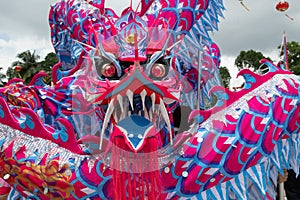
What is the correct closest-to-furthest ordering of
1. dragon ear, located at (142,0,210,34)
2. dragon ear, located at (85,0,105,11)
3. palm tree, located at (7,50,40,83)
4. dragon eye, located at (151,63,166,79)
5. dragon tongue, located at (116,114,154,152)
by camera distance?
dragon tongue, located at (116,114,154,152) < dragon eye, located at (151,63,166,79) < dragon ear, located at (142,0,210,34) < dragon ear, located at (85,0,105,11) < palm tree, located at (7,50,40,83)

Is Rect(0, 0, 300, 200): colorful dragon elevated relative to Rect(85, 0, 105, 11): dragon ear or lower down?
lower down

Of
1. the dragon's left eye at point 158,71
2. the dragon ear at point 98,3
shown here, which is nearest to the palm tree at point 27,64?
the dragon ear at point 98,3

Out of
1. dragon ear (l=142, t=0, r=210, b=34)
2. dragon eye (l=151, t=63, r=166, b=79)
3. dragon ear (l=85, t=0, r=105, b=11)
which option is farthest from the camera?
dragon ear (l=85, t=0, r=105, b=11)

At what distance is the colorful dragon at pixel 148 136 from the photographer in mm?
1412

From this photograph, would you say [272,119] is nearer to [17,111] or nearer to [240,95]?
[240,95]

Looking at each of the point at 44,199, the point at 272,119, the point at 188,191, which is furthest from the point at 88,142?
the point at 272,119

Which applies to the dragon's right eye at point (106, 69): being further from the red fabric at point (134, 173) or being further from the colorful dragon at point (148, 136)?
the red fabric at point (134, 173)

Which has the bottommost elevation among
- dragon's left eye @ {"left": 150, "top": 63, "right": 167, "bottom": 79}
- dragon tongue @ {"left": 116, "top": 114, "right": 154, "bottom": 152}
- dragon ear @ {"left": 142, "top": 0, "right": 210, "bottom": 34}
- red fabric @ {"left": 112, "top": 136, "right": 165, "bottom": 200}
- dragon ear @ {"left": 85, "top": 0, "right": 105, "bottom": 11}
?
red fabric @ {"left": 112, "top": 136, "right": 165, "bottom": 200}

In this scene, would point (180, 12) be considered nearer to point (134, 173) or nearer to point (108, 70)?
point (108, 70)

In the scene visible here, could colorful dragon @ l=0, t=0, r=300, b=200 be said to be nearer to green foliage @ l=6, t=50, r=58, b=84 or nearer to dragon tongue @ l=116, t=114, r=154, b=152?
dragon tongue @ l=116, t=114, r=154, b=152

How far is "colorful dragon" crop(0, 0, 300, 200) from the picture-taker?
1.41 meters

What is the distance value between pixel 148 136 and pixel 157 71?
0.86 feet

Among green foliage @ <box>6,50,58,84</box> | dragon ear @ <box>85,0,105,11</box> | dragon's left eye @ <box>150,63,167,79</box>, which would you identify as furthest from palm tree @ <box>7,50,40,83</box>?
dragon's left eye @ <box>150,63,167,79</box>

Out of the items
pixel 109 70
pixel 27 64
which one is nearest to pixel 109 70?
pixel 109 70
